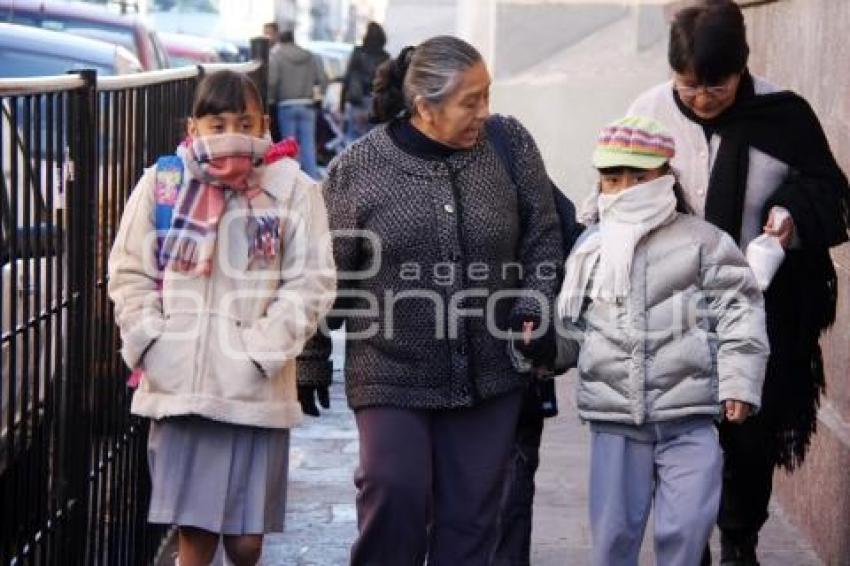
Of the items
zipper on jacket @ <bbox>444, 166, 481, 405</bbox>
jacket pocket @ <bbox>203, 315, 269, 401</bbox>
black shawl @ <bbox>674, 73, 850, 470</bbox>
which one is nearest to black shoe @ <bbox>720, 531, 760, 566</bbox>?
black shawl @ <bbox>674, 73, 850, 470</bbox>

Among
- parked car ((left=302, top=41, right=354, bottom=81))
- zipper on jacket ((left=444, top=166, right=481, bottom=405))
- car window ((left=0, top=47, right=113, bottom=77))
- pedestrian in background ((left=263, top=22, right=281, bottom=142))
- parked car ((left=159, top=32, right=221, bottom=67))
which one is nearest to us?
zipper on jacket ((left=444, top=166, right=481, bottom=405))

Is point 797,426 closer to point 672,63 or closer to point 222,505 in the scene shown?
point 672,63

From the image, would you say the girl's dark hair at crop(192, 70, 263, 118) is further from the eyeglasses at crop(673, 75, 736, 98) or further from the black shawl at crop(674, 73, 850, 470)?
the black shawl at crop(674, 73, 850, 470)

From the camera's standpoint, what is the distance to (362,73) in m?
24.5

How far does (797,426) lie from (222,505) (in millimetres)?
1978

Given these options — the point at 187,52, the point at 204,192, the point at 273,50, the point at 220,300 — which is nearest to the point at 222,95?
the point at 204,192

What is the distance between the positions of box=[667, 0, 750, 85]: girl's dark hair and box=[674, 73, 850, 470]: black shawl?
22cm

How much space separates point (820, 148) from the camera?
6293 millimetres

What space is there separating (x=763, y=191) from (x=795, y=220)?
0.23 m

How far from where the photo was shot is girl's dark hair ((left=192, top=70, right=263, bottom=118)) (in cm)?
541

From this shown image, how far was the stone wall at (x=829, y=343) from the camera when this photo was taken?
7.00 m

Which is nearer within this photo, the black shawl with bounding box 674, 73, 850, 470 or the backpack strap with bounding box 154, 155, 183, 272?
the backpack strap with bounding box 154, 155, 183, 272

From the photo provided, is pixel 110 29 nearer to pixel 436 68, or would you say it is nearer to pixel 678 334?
pixel 436 68

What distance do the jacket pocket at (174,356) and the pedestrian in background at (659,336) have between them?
3.57 ft
